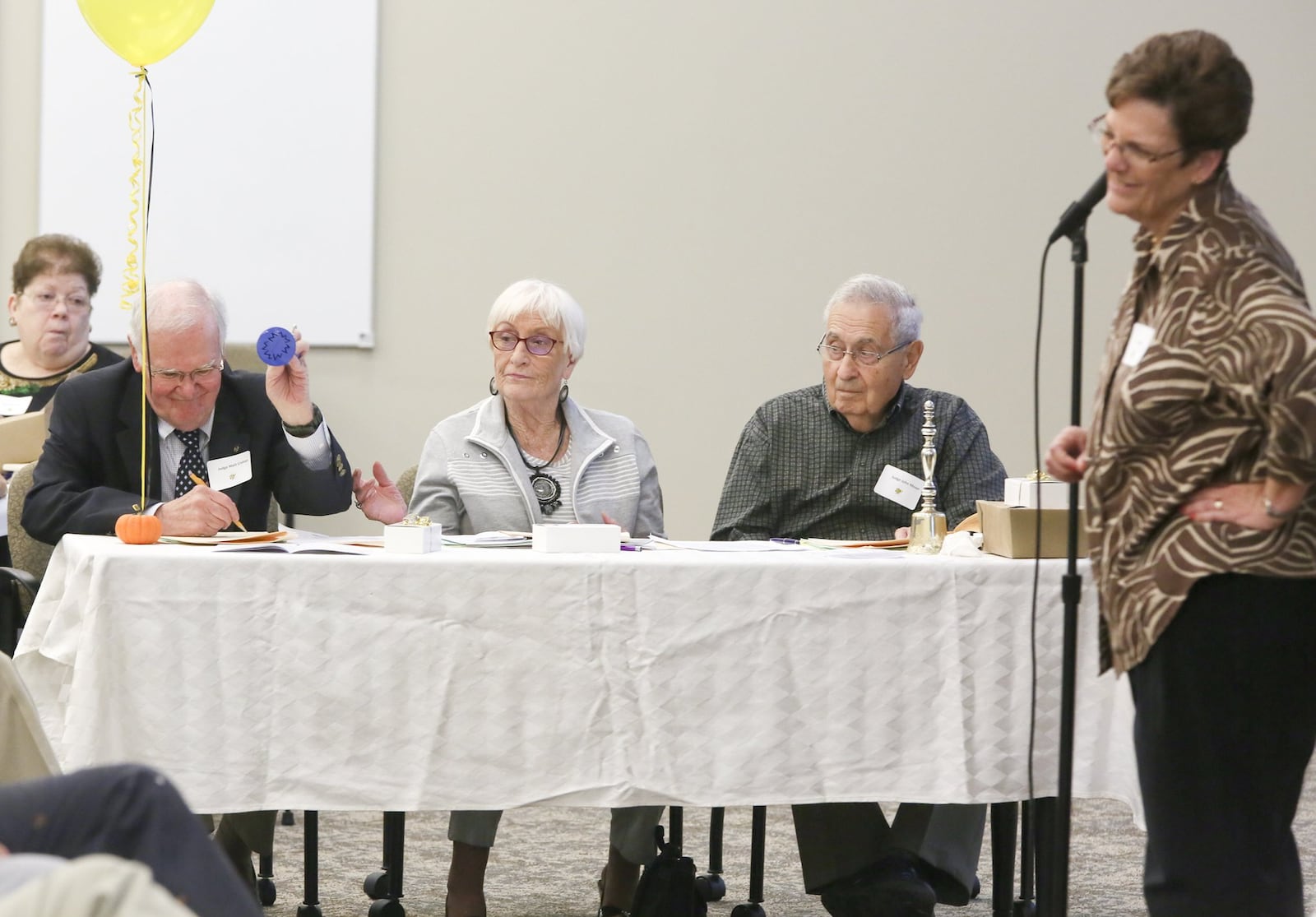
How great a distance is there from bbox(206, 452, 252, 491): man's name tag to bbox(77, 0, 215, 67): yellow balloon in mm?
831

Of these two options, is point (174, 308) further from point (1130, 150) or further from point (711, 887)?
point (1130, 150)

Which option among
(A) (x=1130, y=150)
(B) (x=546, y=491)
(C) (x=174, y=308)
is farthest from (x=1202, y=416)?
(C) (x=174, y=308)

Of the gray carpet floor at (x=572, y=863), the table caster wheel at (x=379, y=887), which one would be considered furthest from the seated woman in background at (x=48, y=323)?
the table caster wheel at (x=379, y=887)

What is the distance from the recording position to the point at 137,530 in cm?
251

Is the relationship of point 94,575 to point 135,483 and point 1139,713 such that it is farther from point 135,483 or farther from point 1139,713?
point 1139,713

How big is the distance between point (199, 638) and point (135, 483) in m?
0.70

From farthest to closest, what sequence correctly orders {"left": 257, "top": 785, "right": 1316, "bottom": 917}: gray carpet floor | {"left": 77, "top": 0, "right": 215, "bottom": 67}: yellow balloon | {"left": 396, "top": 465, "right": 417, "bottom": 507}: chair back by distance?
{"left": 396, "top": 465, "right": 417, "bottom": 507}: chair back, {"left": 257, "top": 785, "right": 1316, "bottom": 917}: gray carpet floor, {"left": 77, "top": 0, "right": 215, "bottom": 67}: yellow balloon

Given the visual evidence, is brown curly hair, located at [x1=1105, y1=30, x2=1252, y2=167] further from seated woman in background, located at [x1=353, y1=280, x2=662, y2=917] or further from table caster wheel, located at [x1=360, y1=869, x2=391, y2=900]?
table caster wheel, located at [x1=360, y1=869, x2=391, y2=900]

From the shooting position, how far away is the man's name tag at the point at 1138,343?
5.93 ft

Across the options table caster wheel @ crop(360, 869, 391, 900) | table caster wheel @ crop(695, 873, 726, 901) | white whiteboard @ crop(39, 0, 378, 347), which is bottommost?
table caster wheel @ crop(695, 873, 726, 901)

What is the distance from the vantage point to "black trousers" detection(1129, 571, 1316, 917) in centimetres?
171

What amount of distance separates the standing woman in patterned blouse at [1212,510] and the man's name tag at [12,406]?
2899mm

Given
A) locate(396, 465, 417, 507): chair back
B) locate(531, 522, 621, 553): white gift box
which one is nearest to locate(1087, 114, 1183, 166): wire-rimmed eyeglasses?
locate(531, 522, 621, 553): white gift box

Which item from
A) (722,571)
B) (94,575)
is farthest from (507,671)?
(94,575)
